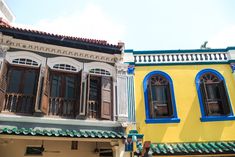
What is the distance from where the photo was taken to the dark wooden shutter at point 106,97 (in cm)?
884

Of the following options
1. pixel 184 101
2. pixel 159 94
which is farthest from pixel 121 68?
pixel 184 101

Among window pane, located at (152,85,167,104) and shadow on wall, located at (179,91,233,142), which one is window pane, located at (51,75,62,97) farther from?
shadow on wall, located at (179,91,233,142)

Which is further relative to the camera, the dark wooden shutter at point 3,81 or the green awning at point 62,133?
the dark wooden shutter at point 3,81

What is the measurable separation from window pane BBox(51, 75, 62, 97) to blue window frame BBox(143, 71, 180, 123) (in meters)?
3.64

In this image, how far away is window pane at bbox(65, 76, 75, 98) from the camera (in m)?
8.93

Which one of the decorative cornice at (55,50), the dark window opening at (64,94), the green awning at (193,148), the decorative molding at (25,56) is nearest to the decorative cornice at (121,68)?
the decorative cornice at (55,50)

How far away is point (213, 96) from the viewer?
32.1 feet

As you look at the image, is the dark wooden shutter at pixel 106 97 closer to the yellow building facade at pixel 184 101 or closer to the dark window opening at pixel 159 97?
the yellow building facade at pixel 184 101

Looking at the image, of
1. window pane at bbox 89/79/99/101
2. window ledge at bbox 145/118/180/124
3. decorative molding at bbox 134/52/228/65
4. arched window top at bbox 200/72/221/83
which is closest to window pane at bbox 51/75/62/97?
window pane at bbox 89/79/99/101

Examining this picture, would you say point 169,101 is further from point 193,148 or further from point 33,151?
point 33,151

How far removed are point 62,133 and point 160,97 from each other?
454 cm

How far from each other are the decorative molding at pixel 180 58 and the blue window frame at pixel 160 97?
27.5 inches

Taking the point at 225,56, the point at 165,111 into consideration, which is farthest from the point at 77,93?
the point at 225,56

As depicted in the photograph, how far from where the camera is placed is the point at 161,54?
10.5 metres
